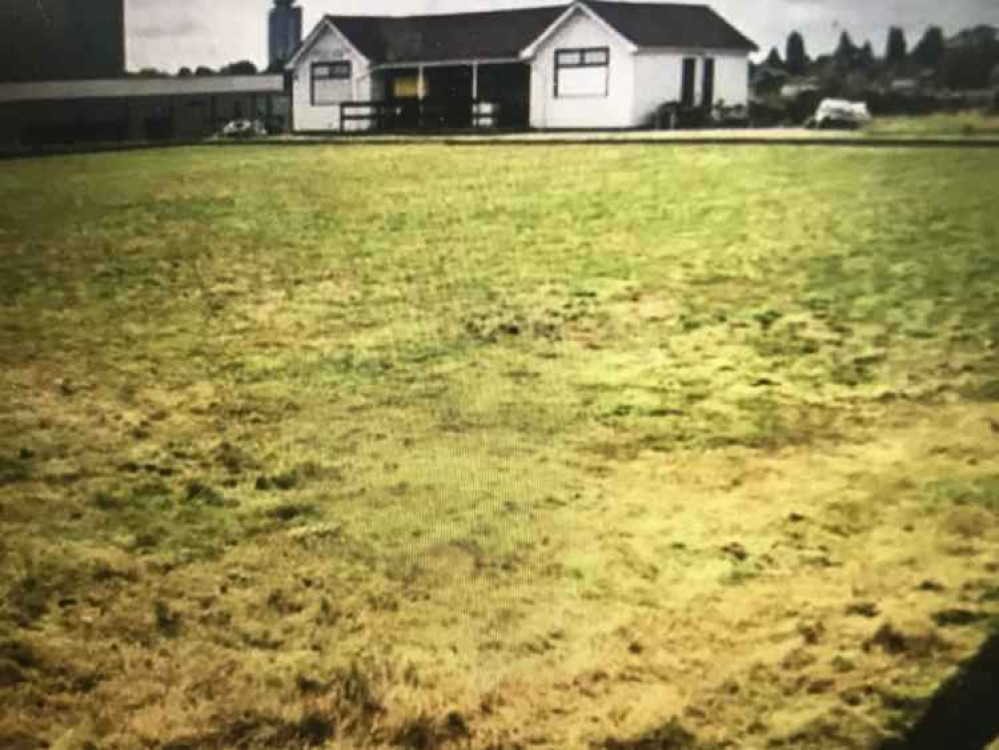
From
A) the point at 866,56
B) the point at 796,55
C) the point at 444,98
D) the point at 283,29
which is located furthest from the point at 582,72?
the point at 283,29

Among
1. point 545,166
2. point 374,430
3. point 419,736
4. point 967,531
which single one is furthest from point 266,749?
point 545,166

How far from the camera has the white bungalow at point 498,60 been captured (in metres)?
2.23

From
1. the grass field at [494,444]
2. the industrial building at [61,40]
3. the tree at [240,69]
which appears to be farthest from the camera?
the tree at [240,69]

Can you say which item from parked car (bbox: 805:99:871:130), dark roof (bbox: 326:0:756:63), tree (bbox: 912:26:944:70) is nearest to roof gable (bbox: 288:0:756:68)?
dark roof (bbox: 326:0:756:63)

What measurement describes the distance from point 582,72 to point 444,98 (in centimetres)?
33

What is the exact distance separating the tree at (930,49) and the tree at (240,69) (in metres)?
1.26

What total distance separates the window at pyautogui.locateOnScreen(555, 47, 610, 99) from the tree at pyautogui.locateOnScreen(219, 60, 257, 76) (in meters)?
0.71

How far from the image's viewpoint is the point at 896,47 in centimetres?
219

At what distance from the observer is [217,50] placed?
82.0 inches

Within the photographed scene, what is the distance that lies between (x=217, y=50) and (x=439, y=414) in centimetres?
80

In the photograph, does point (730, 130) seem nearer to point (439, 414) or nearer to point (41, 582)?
point (439, 414)

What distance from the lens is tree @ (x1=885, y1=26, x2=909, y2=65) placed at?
7.14 feet

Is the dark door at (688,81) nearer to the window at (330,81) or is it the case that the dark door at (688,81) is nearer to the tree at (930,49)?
the tree at (930,49)

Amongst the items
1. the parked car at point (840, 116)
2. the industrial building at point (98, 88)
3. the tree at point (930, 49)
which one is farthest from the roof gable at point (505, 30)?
the tree at point (930, 49)
